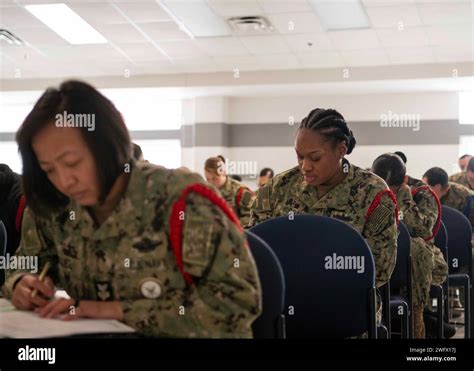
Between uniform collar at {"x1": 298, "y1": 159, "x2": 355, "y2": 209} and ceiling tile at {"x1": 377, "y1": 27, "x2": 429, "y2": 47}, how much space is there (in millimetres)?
5737

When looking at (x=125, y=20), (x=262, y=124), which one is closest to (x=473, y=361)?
(x=125, y=20)

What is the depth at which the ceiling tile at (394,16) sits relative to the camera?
23.6 feet

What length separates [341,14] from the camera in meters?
7.46

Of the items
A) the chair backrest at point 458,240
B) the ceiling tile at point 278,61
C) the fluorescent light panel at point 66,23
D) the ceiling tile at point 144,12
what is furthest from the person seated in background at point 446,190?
the ceiling tile at point 278,61

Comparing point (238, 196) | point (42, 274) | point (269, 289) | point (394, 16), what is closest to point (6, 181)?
point (42, 274)

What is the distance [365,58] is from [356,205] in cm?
724

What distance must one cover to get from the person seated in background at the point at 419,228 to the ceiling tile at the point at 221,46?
13.1ft

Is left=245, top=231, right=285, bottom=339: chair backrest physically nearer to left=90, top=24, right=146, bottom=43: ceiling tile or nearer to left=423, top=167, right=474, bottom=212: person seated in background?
left=423, top=167, right=474, bottom=212: person seated in background

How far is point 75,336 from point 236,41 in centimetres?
695

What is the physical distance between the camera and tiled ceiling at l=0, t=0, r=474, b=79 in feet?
19.2

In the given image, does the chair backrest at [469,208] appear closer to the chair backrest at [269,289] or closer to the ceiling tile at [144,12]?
the ceiling tile at [144,12]

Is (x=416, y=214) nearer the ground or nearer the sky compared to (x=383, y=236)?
nearer the sky

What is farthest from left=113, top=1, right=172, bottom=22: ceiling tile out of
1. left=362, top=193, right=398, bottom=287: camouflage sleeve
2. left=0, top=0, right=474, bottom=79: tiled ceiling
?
left=362, top=193, right=398, bottom=287: camouflage sleeve

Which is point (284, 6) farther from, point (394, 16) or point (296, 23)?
point (394, 16)
